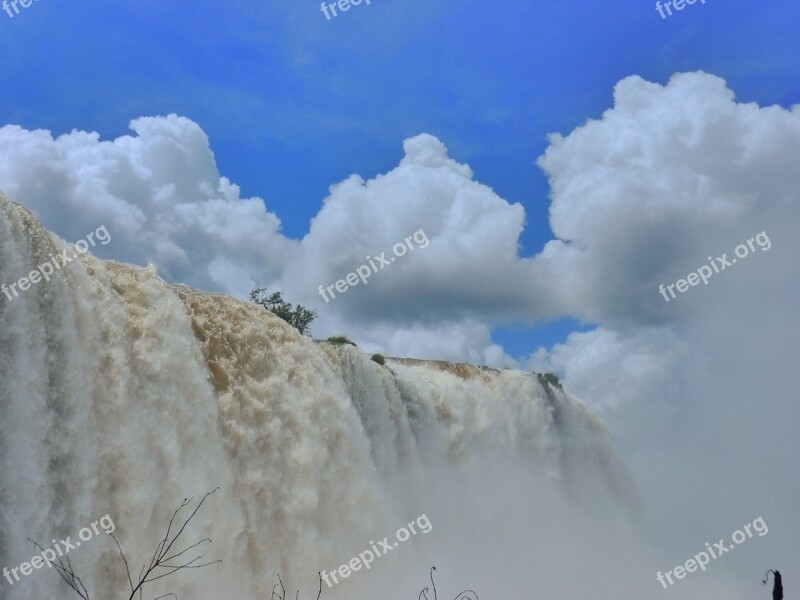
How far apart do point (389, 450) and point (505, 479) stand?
6.22m

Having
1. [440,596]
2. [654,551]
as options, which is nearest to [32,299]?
[440,596]

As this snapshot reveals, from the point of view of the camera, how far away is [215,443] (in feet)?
39.8
